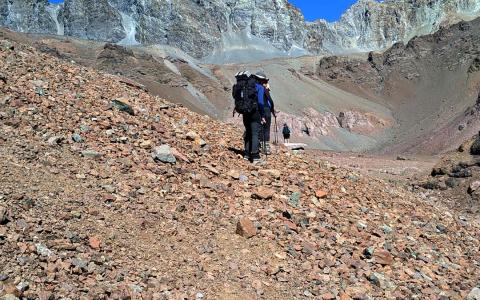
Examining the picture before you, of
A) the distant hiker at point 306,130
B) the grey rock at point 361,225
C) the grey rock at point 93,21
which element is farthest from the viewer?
the grey rock at point 93,21

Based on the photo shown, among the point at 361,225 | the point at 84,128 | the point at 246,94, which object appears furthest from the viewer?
the point at 246,94

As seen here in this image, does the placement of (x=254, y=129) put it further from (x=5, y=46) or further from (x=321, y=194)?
(x=5, y=46)

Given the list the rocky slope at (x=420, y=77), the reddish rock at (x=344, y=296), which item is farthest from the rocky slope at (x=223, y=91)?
the reddish rock at (x=344, y=296)

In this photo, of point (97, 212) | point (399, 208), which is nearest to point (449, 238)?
point (399, 208)

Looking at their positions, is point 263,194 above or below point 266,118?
below

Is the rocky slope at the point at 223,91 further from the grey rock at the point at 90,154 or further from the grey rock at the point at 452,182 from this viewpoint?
the grey rock at the point at 90,154

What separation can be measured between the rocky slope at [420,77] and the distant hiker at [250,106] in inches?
2247

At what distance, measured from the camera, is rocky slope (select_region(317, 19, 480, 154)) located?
82562 millimetres

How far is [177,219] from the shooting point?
687 centimetres

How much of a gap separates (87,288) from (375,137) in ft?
257

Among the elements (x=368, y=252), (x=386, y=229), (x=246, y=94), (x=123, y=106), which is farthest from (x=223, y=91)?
(x=368, y=252)

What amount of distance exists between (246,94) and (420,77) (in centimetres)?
10463

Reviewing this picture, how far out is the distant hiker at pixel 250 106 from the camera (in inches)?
372

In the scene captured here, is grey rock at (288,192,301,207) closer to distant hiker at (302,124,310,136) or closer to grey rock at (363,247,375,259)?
grey rock at (363,247,375,259)
